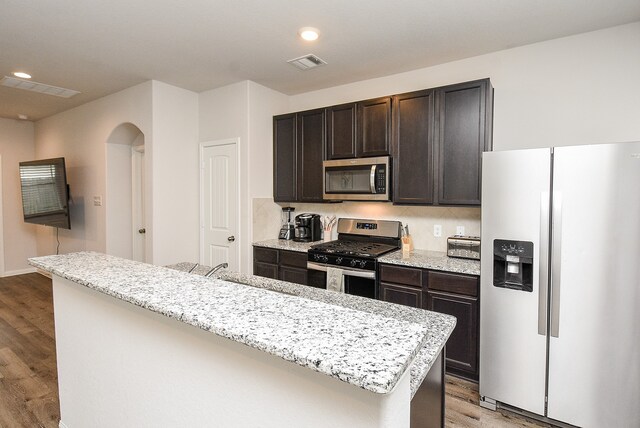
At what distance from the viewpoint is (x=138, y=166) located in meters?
4.76

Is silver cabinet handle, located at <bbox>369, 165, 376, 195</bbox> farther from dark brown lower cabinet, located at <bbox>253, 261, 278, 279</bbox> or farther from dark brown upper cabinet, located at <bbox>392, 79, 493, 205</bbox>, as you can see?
A: dark brown lower cabinet, located at <bbox>253, 261, 278, 279</bbox>

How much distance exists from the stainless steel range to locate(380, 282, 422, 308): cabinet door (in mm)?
88

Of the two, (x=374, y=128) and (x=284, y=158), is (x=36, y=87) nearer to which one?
(x=284, y=158)

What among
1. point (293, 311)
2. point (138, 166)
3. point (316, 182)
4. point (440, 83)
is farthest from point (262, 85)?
point (293, 311)

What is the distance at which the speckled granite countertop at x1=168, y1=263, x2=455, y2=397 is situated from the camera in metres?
1.08

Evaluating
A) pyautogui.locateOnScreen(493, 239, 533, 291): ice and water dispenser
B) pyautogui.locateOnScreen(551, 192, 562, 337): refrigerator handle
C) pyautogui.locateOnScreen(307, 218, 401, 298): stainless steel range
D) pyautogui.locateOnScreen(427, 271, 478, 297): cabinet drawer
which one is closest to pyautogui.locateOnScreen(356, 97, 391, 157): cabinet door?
pyautogui.locateOnScreen(307, 218, 401, 298): stainless steel range

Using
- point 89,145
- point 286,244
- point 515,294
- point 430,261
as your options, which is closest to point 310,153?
point 286,244

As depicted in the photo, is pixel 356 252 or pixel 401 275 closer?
pixel 401 275

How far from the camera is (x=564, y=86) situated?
2746 millimetres

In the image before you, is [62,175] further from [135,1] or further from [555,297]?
[555,297]

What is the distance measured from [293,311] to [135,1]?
243 centimetres

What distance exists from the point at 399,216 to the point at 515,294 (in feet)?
4.88

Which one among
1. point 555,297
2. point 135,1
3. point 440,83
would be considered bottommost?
point 555,297

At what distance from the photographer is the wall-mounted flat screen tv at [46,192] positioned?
4.77m
